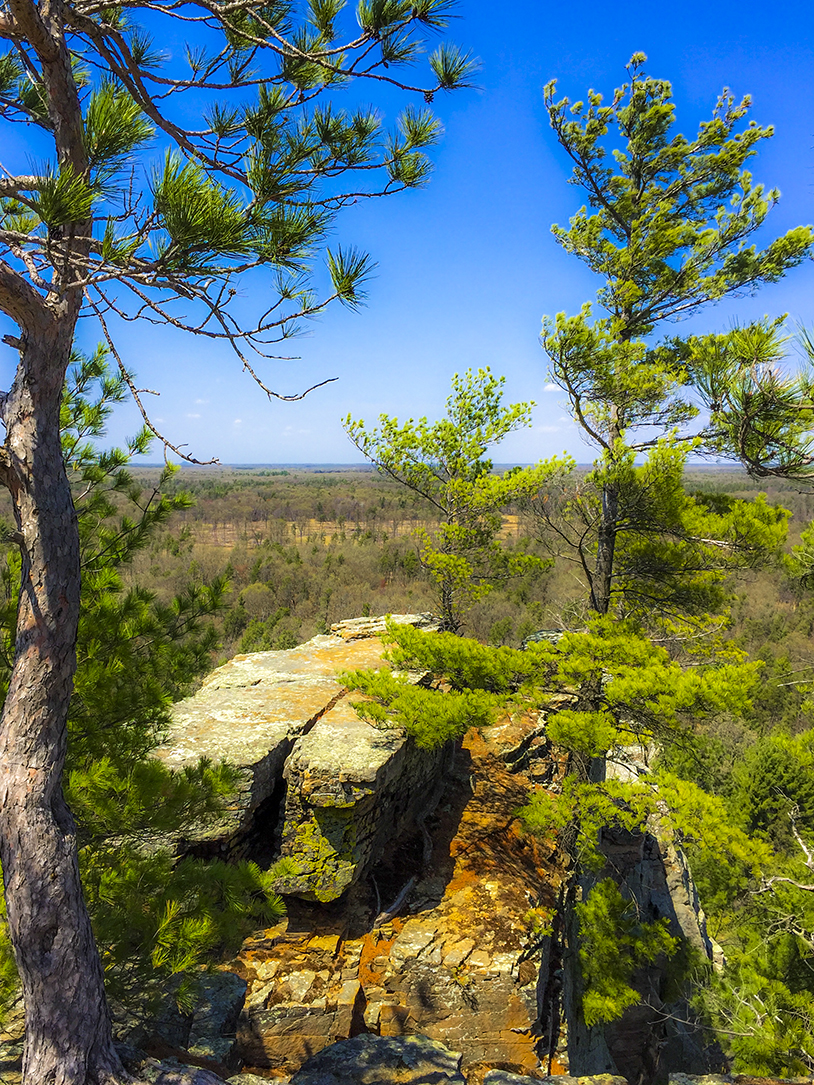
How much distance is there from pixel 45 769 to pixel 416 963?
4792 mm

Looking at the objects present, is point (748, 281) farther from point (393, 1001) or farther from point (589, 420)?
point (393, 1001)

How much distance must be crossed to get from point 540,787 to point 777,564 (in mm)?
4781

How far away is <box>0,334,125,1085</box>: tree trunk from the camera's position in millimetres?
2363

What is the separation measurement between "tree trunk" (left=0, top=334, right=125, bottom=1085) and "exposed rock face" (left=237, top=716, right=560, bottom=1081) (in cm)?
276

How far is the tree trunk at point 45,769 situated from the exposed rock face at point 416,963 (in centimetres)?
276

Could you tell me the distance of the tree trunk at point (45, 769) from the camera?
236cm

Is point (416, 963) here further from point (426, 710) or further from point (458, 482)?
point (458, 482)

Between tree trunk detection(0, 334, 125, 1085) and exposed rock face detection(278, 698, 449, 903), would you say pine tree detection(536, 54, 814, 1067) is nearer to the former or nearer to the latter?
exposed rock face detection(278, 698, 449, 903)

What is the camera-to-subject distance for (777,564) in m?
7.09

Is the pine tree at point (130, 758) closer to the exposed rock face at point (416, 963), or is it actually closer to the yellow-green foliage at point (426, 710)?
the exposed rock face at point (416, 963)

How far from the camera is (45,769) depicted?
8.04 feet

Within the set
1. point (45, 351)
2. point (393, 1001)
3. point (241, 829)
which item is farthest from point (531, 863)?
point (45, 351)

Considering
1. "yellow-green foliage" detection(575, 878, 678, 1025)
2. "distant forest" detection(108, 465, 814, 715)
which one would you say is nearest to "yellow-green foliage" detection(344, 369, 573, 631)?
"distant forest" detection(108, 465, 814, 715)

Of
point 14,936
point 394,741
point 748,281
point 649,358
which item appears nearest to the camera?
point 14,936
